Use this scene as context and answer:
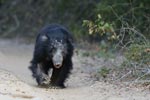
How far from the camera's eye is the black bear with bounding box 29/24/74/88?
9156 mm

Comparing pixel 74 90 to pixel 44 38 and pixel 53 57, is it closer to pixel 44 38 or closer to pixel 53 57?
pixel 53 57

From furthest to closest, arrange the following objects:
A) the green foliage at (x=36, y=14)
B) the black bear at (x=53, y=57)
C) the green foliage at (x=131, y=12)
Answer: the green foliage at (x=36, y=14)
the green foliage at (x=131, y=12)
the black bear at (x=53, y=57)

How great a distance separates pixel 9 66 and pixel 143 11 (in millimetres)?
3132

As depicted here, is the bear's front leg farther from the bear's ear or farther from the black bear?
the bear's ear

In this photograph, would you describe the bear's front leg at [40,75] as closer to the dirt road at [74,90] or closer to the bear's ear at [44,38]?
the dirt road at [74,90]

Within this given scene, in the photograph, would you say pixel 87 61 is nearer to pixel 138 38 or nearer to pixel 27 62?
pixel 27 62

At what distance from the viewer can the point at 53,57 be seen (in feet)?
29.8

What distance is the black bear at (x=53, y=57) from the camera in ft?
30.0

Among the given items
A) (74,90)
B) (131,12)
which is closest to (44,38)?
(74,90)

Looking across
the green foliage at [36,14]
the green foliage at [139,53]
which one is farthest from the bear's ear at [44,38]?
the green foliage at [36,14]

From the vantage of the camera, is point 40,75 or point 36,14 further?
point 36,14

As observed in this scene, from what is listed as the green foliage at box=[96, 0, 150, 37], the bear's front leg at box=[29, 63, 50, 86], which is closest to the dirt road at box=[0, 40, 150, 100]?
the bear's front leg at box=[29, 63, 50, 86]

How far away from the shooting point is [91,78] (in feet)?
34.3

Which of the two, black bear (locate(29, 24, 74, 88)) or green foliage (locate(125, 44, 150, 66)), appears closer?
black bear (locate(29, 24, 74, 88))
